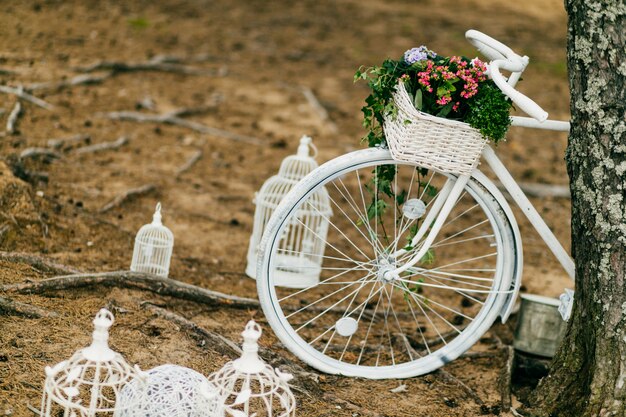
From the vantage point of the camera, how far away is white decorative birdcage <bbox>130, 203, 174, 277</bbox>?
15.9 ft

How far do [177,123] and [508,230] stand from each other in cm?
460

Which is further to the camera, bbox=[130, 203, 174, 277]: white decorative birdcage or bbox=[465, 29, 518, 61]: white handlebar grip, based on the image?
bbox=[130, 203, 174, 277]: white decorative birdcage

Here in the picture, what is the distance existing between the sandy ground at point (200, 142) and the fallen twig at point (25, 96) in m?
0.07

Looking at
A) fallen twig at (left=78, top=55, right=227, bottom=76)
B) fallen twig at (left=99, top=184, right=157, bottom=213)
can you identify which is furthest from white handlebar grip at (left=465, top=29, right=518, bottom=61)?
fallen twig at (left=78, top=55, right=227, bottom=76)

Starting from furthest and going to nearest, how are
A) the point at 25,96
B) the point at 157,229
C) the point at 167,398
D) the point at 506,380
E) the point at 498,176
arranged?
the point at 25,96 → the point at 157,229 → the point at 506,380 → the point at 498,176 → the point at 167,398

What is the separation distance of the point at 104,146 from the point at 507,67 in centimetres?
414

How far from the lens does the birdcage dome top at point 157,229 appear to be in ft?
15.4

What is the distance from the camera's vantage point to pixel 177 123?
8.03 metres

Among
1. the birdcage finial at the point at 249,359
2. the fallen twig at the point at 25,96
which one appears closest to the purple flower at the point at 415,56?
the birdcage finial at the point at 249,359

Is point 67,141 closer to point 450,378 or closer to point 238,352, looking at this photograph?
point 238,352

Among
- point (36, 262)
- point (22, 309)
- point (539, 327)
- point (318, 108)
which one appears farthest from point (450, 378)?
point (318, 108)

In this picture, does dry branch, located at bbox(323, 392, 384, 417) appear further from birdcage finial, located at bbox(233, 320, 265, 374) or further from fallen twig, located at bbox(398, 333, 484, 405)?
birdcage finial, located at bbox(233, 320, 265, 374)

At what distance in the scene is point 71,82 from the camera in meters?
8.14

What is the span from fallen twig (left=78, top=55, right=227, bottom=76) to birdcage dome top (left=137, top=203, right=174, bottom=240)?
4.09 metres
